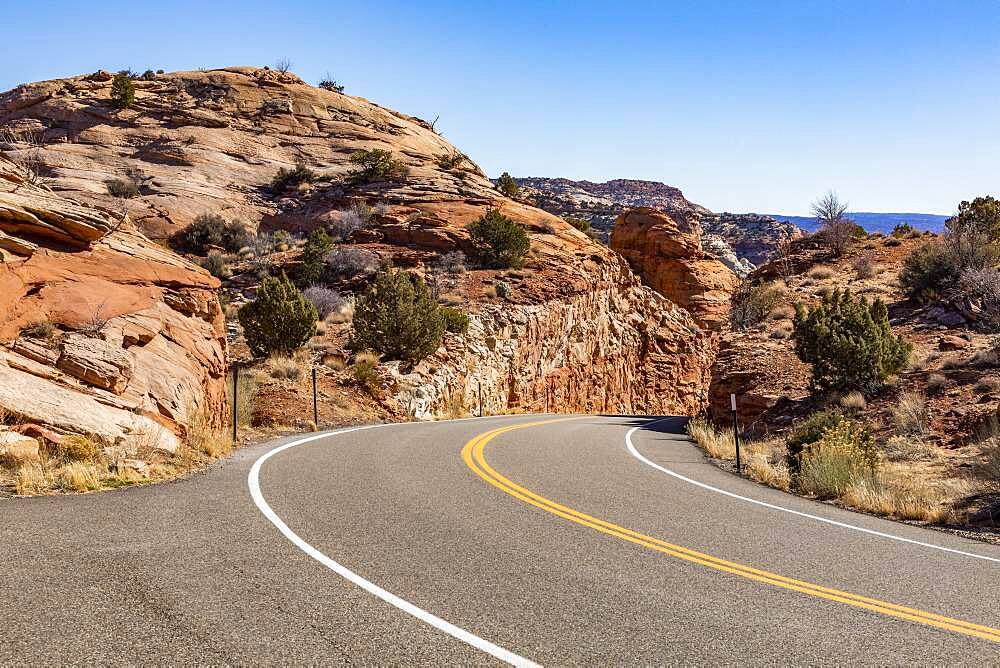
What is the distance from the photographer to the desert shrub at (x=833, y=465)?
34.2ft

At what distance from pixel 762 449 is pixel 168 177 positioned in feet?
146

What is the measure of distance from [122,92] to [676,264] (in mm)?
47228

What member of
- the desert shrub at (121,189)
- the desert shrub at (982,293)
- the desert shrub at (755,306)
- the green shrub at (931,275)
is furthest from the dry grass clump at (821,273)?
the desert shrub at (121,189)

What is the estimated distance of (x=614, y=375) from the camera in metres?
41.2

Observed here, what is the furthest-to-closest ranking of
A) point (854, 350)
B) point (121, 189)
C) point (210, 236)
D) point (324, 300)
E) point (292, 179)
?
point (292, 179)
point (121, 189)
point (210, 236)
point (324, 300)
point (854, 350)

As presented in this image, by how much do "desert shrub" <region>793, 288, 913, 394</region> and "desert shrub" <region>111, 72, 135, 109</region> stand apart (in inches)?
2227

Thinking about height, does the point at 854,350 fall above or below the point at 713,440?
above

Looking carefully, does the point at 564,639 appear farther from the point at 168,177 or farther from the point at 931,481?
the point at 168,177

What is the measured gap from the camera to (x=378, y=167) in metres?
50.4

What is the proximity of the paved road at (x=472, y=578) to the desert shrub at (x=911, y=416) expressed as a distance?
23.3ft

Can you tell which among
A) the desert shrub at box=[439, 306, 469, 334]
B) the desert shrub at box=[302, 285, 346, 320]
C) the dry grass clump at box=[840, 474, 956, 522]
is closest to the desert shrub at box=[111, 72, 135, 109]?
the desert shrub at box=[302, 285, 346, 320]

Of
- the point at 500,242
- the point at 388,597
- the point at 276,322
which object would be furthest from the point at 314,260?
the point at 388,597

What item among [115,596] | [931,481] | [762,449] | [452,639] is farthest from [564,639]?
[762,449]

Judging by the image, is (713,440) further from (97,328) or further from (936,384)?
(97,328)
